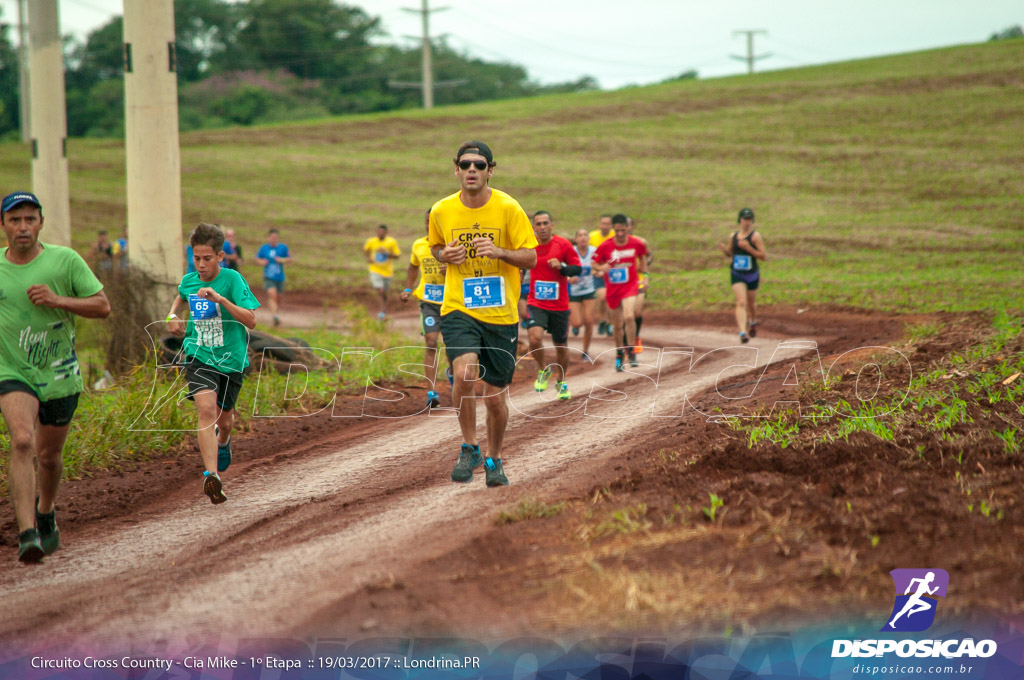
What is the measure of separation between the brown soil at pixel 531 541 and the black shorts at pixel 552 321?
2.82 m

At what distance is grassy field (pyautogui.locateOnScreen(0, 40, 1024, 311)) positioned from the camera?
1049 inches

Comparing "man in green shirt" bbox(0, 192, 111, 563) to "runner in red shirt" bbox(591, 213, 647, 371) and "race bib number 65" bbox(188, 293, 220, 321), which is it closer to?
"race bib number 65" bbox(188, 293, 220, 321)

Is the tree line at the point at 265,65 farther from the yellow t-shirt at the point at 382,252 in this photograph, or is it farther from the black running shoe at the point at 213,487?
the black running shoe at the point at 213,487

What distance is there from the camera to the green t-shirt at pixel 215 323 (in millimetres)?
7148

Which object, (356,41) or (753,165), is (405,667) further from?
(356,41)

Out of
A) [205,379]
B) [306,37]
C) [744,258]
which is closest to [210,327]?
[205,379]

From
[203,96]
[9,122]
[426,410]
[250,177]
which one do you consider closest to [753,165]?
[250,177]

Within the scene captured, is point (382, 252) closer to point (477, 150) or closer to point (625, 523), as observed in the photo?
point (477, 150)

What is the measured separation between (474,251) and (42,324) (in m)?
2.98

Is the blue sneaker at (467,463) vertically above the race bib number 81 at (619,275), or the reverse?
the race bib number 81 at (619,275)

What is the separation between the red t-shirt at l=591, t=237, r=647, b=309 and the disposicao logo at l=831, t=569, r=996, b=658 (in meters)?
9.64

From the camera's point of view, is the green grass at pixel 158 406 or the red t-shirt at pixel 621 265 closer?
the green grass at pixel 158 406

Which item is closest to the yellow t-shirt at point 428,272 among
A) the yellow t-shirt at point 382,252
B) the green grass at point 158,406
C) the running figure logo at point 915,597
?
the green grass at point 158,406

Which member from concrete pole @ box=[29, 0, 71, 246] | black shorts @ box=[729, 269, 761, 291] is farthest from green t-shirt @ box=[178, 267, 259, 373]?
concrete pole @ box=[29, 0, 71, 246]
